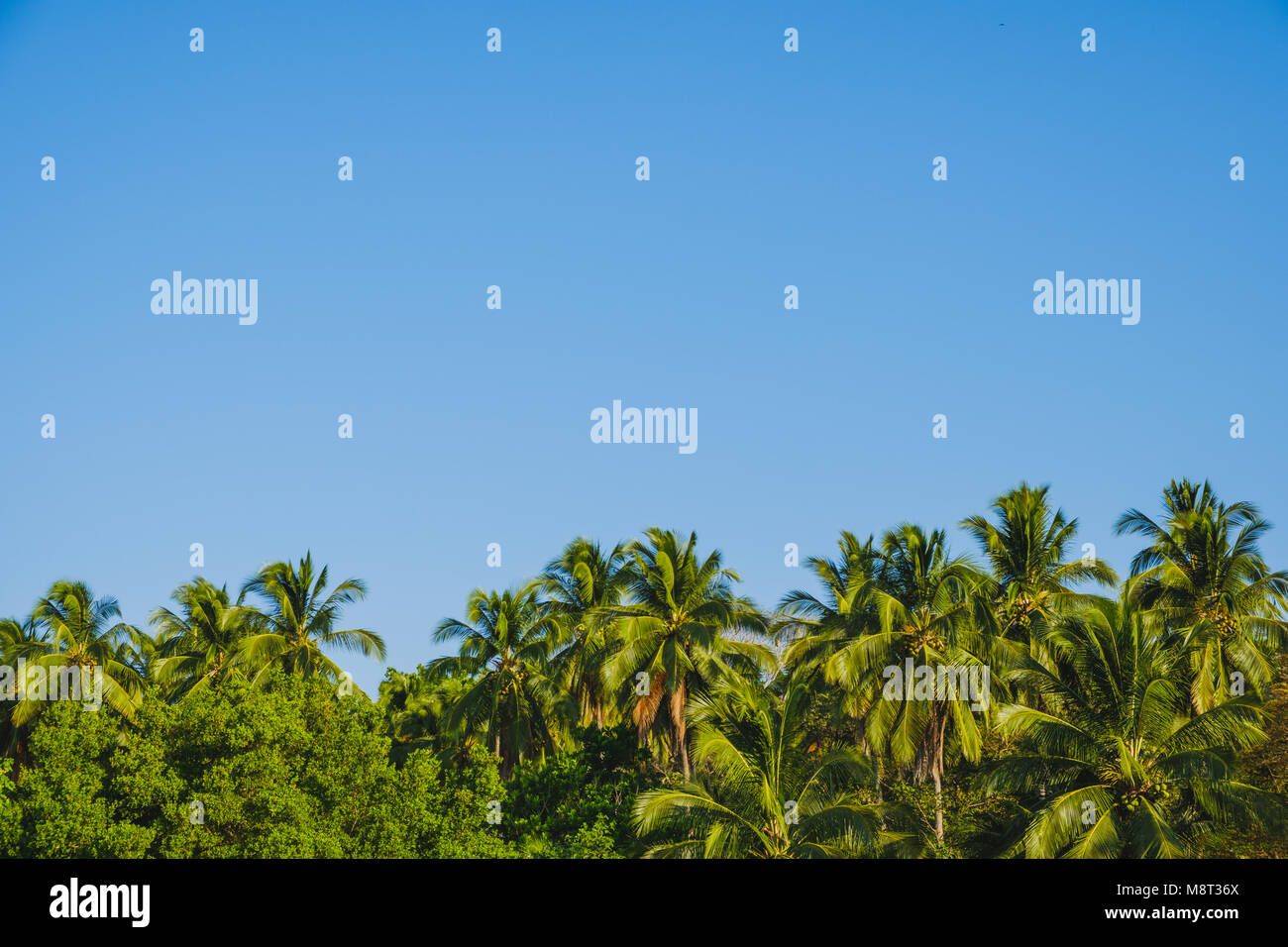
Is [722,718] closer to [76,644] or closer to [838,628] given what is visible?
[838,628]

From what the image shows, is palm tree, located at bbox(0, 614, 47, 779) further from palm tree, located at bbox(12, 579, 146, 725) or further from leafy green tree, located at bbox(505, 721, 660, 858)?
leafy green tree, located at bbox(505, 721, 660, 858)

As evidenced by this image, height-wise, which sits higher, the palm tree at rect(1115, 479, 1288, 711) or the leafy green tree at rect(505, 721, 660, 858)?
the palm tree at rect(1115, 479, 1288, 711)

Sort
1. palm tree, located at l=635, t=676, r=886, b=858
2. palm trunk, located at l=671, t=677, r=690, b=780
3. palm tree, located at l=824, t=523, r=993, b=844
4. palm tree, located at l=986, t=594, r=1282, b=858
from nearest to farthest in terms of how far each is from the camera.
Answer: palm tree, located at l=986, t=594, r=1282, b=858 → palm tree, located at l=635, t=676, r=886, b=858 → palm tree, located at l=824, t=523, r=993, b=844 → palm trunk, located at l=671, t=677, r=690, b=780

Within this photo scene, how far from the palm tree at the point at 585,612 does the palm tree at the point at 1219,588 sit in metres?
17.8

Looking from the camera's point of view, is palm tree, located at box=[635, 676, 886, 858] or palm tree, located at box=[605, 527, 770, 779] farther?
palm tree, located at box=[605, 527, 770, 779]

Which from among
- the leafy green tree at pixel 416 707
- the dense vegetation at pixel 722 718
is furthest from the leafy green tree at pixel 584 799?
the leafy green tree at pixel 416 707

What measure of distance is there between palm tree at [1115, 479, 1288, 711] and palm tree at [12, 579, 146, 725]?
35.2m

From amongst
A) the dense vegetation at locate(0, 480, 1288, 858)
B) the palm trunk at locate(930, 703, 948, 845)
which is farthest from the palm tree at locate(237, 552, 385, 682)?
the palm trunk at locate(930, 703, 948, 845)

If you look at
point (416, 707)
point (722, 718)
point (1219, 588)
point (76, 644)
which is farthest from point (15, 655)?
point (1219, 588)

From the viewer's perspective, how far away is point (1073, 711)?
92.0ft

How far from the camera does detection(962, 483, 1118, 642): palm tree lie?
38.0 meters

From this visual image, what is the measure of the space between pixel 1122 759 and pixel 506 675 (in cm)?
2205
